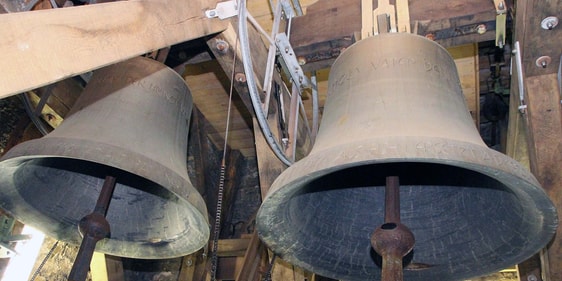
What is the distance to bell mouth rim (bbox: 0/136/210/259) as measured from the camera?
149cm

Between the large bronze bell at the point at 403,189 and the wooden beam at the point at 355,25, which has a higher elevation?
the wooden beam at the point at 355,25

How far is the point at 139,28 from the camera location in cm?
133

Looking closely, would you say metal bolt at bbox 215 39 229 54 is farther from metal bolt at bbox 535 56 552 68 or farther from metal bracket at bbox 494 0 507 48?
metal bolt at bbox 535 56 552 68

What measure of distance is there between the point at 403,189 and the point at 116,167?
3.28 feet

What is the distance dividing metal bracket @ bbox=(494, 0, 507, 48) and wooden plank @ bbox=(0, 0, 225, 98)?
114 centimetres

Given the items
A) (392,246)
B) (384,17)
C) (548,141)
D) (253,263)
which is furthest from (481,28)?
(253,263)

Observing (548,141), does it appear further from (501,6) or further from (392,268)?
(392,268)

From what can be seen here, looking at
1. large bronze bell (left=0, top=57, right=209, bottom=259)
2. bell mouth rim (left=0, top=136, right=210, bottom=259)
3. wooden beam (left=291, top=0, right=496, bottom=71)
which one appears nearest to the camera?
bell mouth rim (left=0, top=136, right=210, bottom=259)

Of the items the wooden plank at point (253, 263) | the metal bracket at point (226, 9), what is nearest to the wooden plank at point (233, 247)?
the wooden plank at point (253, 263)

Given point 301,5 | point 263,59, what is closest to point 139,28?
point 263,59

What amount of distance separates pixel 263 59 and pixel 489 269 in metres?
1.11

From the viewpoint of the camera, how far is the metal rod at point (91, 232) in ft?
5.02

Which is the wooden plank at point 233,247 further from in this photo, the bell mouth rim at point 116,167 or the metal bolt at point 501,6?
the metal bolt at point 501,6

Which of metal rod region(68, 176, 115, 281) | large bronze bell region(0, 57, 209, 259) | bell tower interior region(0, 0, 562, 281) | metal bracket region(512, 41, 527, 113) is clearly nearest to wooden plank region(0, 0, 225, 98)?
bell tower interior region(0, 0, 562, 281)
